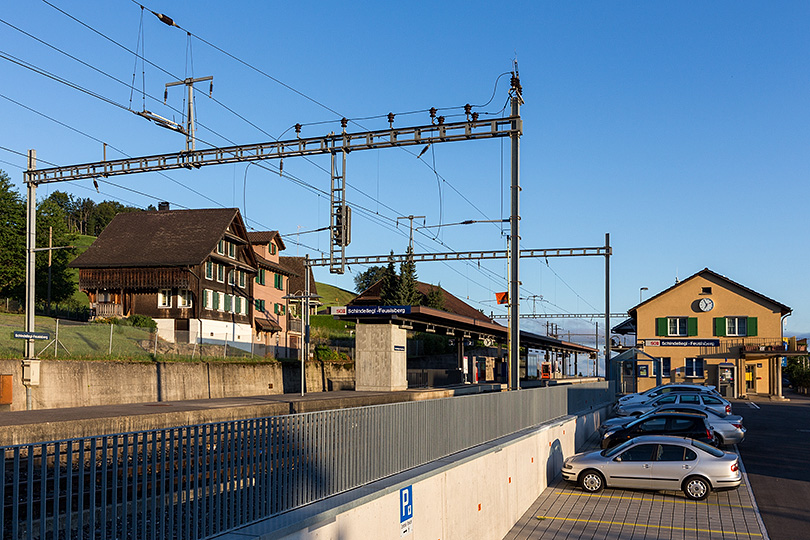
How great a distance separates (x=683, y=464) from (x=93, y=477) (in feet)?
49.5

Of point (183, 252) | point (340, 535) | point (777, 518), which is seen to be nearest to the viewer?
point (340, 535)

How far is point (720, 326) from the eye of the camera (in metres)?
65.7

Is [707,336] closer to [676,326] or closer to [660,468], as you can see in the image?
[676,326]

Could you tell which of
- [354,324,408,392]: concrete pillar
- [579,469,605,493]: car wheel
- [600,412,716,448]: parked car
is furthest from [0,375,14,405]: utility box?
[600,412,716,448]: parked car

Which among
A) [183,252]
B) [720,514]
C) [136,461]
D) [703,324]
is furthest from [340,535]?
[703,324]

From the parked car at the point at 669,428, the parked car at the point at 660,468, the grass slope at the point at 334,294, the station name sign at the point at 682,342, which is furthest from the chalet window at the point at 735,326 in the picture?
the grass slope at the point at 334,294

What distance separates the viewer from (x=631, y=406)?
1388 inches

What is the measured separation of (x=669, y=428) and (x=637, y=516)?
7.26 metres

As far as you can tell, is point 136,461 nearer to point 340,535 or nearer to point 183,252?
point 340,535

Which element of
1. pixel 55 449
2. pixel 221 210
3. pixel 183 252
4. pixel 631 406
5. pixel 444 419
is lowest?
pixel 631 406

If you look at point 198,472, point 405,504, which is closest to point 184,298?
point 405,504

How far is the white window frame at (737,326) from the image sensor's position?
214 feet

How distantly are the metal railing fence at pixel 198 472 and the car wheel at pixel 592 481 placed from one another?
822 cm

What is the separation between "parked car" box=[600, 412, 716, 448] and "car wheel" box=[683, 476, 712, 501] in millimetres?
4653
